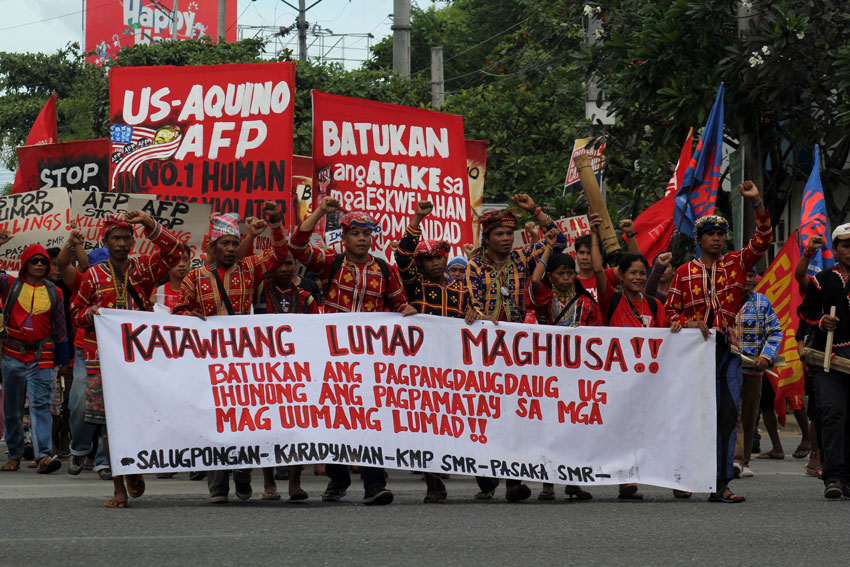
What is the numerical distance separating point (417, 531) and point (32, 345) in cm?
514

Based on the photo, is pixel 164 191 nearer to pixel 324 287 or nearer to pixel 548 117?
pixel 324 287

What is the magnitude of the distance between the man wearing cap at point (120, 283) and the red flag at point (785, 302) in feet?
20.6

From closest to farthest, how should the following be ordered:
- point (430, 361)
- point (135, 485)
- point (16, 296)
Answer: point (135, 485) < point (430, 361) < point (16, 296)

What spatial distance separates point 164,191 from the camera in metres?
12.1

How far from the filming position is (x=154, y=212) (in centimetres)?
1125

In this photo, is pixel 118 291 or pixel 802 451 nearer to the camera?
pixel 118 291

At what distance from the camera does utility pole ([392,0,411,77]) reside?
2114 centimetres

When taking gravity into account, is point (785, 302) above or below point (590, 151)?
below

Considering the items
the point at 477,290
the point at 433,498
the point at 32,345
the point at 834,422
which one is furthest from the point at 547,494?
the point at 32,345

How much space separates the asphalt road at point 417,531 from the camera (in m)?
6.31

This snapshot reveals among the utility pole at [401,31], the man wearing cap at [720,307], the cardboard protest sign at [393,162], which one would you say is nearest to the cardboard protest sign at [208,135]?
the cardboard protest sign at [393,162]

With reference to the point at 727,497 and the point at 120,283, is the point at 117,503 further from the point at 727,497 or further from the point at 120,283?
the point at 727,497

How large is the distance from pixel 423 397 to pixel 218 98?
477 cm

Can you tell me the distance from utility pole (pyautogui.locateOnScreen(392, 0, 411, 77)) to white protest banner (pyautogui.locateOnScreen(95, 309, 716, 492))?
517 inches
